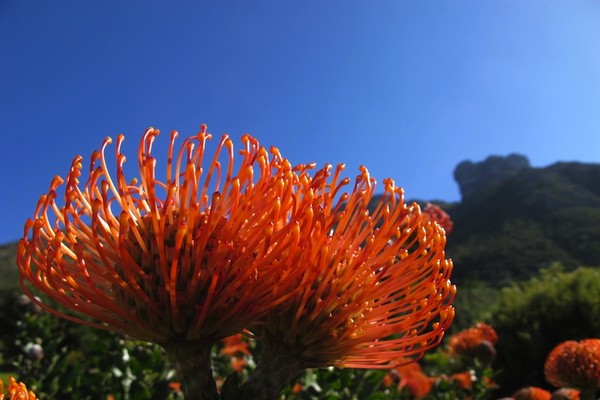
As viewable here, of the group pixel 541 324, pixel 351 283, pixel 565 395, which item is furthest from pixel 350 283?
pixel 541 324

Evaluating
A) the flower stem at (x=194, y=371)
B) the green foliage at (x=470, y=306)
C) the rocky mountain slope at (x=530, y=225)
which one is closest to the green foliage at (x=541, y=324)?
the green foliage at (x=470, y=306)

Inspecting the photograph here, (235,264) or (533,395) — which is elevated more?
(235,264)

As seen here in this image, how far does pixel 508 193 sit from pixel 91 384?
205ft

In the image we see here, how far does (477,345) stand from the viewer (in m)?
4.18

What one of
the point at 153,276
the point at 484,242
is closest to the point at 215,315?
the point at 153,276

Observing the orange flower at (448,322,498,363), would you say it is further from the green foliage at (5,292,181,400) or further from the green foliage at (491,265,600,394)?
the green foliage at (491,265,600,394)

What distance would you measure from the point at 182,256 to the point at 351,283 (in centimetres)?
43

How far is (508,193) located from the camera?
60031mm

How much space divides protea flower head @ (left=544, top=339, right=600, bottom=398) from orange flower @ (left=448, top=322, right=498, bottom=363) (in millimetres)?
1439

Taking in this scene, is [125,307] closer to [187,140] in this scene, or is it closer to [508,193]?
[187,140]

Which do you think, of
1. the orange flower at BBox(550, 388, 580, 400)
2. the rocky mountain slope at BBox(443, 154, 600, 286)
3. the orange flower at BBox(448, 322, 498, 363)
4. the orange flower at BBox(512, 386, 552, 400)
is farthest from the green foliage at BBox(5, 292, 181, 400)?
the rocky mountain slope at BBox(443, 154, 600, 286)

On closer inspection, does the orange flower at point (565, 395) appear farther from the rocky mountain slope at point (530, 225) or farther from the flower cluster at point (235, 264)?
the rocky mountain slope at point (530, 225)

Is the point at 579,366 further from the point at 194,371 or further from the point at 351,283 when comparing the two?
the point at 194,371

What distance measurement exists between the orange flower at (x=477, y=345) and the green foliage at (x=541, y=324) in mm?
4469
